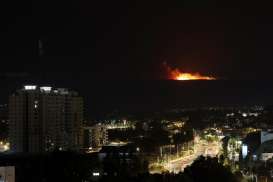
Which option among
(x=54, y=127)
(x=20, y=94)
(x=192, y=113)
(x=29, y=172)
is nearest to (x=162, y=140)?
(x=54, y=127)

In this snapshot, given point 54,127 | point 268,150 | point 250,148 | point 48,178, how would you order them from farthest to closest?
point 54,127 → point 250,148 → point 268,150 → point 48,178

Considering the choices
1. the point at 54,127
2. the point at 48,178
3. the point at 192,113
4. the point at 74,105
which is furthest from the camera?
the point at 192,113

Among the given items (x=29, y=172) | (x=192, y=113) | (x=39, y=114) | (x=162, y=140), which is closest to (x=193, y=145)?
(x=162, y=140)

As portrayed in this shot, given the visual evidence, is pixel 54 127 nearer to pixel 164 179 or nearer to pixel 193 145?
pixel 193 145

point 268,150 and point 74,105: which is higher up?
point 74,105

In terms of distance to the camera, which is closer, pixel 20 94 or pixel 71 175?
pixel 71 175

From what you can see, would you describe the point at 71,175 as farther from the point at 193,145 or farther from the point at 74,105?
the point at 193,145
